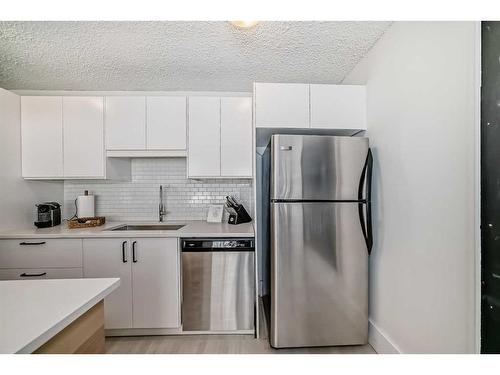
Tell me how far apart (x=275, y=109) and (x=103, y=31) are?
4.33ft

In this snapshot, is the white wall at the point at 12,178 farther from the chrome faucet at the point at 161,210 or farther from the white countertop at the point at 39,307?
the white countertop at the point at 39,307

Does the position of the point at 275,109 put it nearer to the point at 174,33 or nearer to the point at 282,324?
the point at 174,33

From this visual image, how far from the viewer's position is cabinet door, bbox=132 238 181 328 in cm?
211

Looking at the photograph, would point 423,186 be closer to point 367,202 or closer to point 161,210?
point 367,202

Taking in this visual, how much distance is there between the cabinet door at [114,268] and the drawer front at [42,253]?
9 centimetres

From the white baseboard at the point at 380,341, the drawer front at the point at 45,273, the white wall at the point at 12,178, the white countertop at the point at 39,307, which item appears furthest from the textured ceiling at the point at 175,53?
the white baseboard at the point at 380,341

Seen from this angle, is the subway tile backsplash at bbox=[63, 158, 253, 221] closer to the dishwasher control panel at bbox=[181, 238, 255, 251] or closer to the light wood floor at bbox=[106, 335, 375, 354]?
the dishwasher control panel at bbox=[181, 238, 255, 251]

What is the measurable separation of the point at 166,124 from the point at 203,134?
1.23 feet

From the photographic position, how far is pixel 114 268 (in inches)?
82.8

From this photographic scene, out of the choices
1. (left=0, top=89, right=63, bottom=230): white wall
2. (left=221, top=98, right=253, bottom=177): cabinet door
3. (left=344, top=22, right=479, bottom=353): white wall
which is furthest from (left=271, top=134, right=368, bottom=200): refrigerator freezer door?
(left=0, top=89, right=63, bottom=230): white wall

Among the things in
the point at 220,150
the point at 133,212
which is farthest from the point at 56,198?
the point at 220,150

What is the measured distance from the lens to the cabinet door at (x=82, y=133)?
2465 millimetres

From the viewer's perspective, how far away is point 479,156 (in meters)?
1.06

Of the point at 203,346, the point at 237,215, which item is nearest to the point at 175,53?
the point at 237,215
